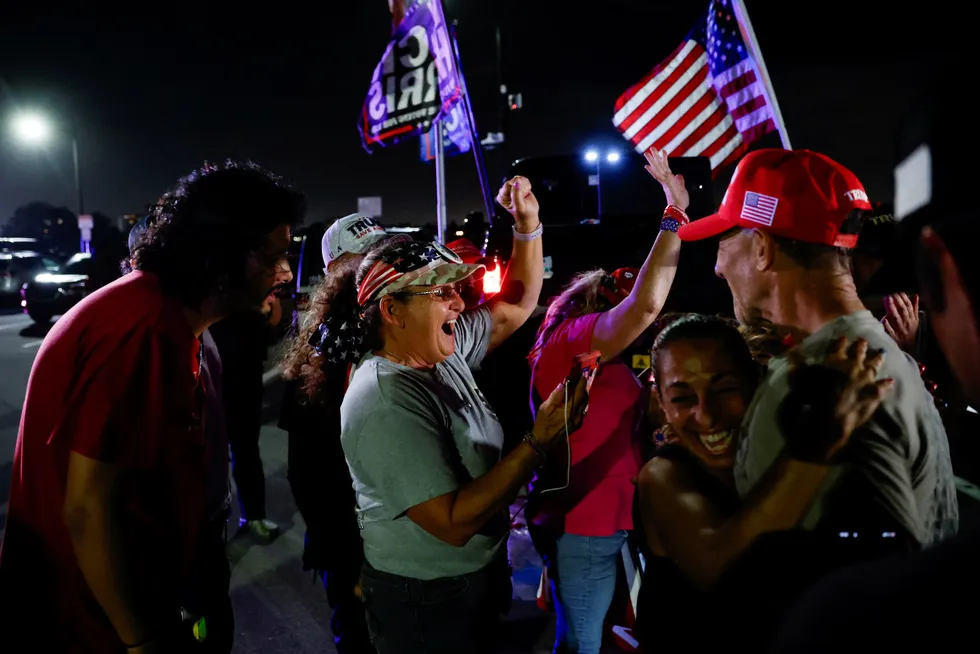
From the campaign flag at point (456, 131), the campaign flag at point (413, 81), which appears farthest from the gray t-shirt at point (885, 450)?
the campaign flag at point (456, 131)

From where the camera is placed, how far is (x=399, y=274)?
2.13 meters

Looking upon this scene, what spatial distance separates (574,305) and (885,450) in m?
1.76

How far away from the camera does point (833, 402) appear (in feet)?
3.78

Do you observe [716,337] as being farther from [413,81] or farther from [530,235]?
[413,81]

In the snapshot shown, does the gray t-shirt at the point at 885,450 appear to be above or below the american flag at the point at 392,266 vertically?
below

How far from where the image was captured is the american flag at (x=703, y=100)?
5.84m

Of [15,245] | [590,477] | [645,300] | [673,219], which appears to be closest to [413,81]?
[673,219]

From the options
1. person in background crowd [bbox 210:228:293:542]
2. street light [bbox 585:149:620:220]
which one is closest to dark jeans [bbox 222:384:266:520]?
person in background crowd [bbox 210:228:293:542]

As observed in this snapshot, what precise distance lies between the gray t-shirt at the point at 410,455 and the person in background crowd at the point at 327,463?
349mm

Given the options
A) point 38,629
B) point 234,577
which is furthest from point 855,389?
point 234,577

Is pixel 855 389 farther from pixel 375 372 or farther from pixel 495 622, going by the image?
pixel 495 622

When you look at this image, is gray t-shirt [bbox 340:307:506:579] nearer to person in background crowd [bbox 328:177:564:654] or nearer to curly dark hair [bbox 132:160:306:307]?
person in background crowd [bbox 328:177:564:654]

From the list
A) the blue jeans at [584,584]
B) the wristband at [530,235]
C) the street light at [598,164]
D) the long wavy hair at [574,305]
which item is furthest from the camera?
the street light at [598,164]

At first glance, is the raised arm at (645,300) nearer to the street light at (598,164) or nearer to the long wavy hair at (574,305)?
the long wavy hair at (574,305)
